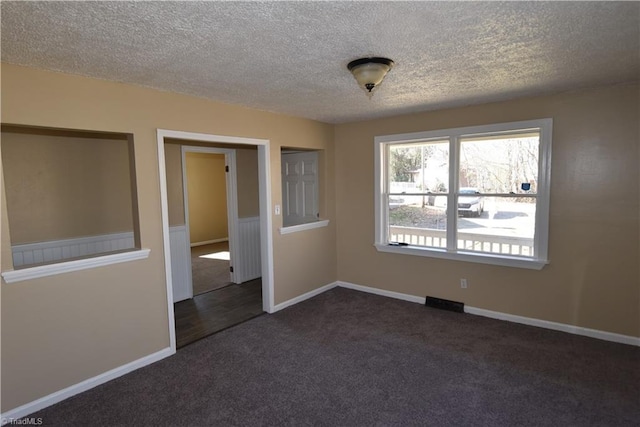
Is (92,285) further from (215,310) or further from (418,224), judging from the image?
(418,224)

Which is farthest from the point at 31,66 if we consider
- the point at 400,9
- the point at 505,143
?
the point at 505,143

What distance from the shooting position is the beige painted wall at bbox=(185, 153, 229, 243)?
27.3 feet

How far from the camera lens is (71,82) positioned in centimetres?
253

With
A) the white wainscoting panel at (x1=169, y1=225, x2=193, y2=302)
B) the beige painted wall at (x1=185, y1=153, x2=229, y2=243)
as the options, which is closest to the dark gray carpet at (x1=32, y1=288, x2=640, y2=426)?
the white wainscoting panel at (x1=169, y1=225, x2=193, y2=302)

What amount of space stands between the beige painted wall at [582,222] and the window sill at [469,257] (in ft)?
0.24

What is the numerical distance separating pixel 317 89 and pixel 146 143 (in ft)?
5.02

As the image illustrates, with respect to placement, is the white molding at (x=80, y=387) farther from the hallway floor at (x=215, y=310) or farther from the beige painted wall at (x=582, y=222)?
the beige painted wall at (x=582, y=222)

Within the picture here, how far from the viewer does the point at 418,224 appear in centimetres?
445

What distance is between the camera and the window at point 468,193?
140 inches

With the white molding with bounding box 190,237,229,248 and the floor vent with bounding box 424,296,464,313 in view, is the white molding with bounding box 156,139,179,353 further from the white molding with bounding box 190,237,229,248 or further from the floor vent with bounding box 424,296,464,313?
the white molding with bounding box 190,237,229,248

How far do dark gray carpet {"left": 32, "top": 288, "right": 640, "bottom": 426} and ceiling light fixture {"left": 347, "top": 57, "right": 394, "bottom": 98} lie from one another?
2.25m

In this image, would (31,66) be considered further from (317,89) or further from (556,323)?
(556,323)

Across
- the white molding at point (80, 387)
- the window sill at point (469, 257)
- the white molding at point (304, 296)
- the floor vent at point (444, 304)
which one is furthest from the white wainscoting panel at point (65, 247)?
the floor vent at point (444, 304)

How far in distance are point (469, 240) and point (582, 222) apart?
1075 mm
